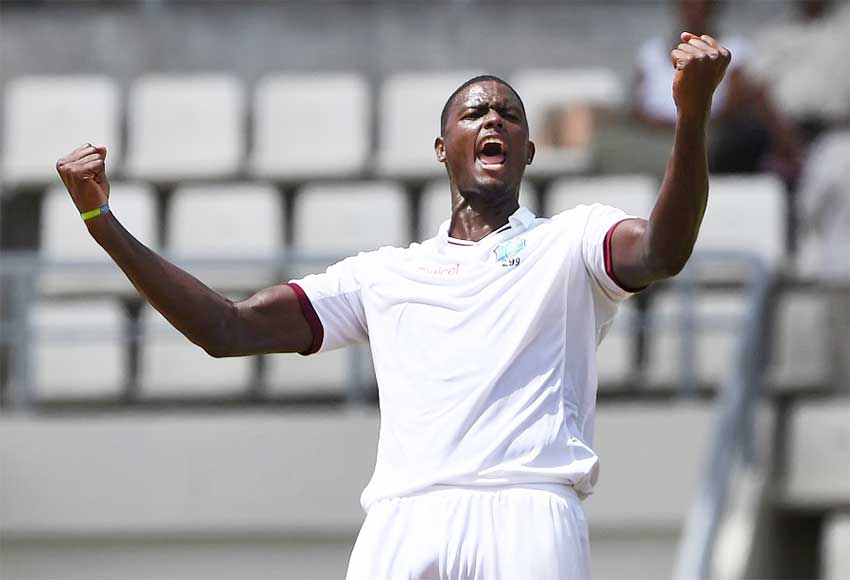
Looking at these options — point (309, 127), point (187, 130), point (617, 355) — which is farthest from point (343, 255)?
point (187, 130)

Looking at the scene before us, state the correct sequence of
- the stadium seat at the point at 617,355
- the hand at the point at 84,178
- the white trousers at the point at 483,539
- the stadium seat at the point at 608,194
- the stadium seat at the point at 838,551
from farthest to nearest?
the stadium seat at the point at 608,194
the stadium seat at the point at 617,355
the stadium seat at the point at 838,551
the hand at the point at 84,178
the white trousers at the point at 483,539

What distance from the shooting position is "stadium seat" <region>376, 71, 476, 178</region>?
9664mm

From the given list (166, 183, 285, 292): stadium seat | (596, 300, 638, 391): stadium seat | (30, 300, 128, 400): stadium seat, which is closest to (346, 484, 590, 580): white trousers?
(596, 300, 638, 391): stadium seat

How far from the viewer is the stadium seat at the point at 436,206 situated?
875 centimetres

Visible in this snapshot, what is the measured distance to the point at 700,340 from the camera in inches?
339

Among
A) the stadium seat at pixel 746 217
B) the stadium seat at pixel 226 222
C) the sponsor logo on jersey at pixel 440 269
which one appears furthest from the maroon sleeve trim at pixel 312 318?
the stadium seat at pixel 746 217

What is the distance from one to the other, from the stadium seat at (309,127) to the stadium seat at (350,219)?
58 centimetres

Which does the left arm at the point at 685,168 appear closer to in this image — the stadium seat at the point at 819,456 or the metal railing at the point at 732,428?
the metal railing at the point at 732,428

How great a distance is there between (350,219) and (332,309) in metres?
5.07

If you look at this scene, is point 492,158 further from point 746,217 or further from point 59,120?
point 59,120

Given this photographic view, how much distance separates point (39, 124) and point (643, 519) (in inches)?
164

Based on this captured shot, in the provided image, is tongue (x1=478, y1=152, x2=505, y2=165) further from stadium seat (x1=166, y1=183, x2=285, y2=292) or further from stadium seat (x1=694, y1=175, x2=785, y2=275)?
stadium seat (x1=694, y1=175, x2=785, y2=275)

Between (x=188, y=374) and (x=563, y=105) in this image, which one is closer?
(x=188, y=374)

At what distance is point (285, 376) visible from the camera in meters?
8.53
